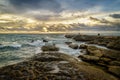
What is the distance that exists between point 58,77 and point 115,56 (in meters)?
11.1

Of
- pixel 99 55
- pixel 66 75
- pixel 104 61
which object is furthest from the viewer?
pixel 99 55

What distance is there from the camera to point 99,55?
21125mm

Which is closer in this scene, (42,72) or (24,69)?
(42,72)

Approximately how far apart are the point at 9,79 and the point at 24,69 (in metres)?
2.71

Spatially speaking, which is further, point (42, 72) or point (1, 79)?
point (42, 72)

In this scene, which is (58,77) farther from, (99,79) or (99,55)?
(99,55)

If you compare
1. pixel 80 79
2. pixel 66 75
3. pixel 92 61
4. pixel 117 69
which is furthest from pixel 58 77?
pixel 92 61

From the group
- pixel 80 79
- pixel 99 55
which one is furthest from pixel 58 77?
pixel 99 55

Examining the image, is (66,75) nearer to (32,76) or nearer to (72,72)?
(72,72)

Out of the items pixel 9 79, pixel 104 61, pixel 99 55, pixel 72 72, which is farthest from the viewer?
pixel 99 55

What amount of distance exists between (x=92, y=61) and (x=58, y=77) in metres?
9.15

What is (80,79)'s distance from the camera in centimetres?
1184

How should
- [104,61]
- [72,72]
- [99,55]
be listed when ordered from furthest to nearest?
[99,55] → [104,61] → [72,72]

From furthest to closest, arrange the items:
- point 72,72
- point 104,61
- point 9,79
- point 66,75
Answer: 1. point 104,61
2. point 72,72
3. point 66,75
4. point 9,79
